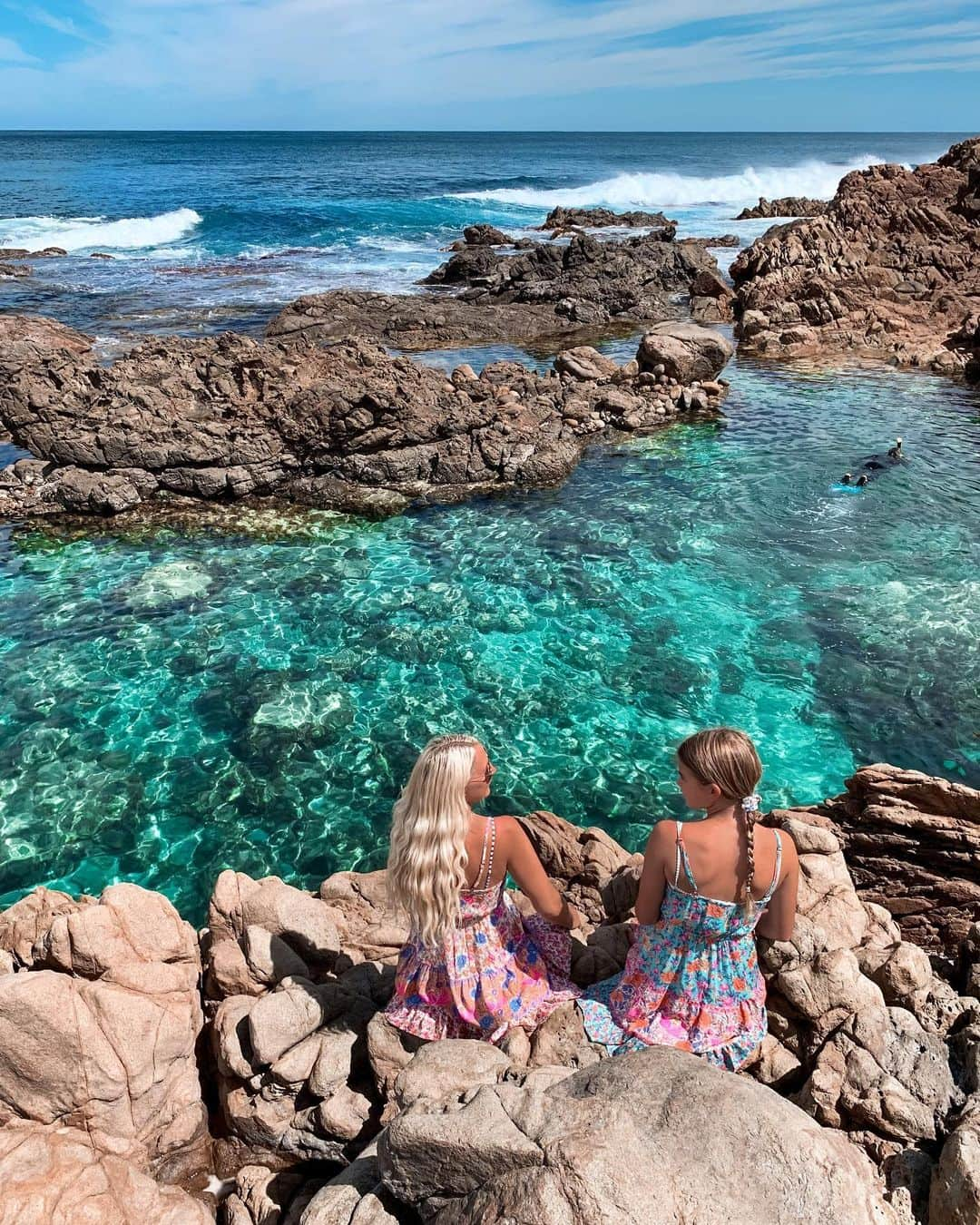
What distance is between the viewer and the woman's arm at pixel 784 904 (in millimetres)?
5029

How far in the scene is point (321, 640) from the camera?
1409cm

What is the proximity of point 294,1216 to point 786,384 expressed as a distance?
28.9m

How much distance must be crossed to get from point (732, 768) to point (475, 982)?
2.23m

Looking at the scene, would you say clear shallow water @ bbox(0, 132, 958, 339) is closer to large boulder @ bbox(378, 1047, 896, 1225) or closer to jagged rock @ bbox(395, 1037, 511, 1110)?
jagged rock @ bbox(395, 1037, 511, 1110)

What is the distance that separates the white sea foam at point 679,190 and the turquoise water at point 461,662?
269 feet

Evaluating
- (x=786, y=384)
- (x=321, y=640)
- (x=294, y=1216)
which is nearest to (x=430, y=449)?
(x=321, y=640)

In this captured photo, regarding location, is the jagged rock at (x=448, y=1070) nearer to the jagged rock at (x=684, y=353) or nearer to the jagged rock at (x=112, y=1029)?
the jagged rock at (x=112, y=1029)

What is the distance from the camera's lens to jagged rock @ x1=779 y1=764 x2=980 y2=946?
7.12 m

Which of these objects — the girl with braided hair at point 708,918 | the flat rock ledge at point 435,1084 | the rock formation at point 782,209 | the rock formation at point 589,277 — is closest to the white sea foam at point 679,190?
the rock formation at point 782,209

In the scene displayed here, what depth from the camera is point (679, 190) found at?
10562 cm

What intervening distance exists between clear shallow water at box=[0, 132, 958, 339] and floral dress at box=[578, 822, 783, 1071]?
33578 mm

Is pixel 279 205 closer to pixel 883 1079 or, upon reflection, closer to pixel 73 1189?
pixel 73 1189

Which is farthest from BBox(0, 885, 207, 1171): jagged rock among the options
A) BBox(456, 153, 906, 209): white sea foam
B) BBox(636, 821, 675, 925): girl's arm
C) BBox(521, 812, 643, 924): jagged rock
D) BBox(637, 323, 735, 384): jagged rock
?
BBox(456, 153, 906, 209): white sea foam

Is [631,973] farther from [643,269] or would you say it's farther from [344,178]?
[344,178]
